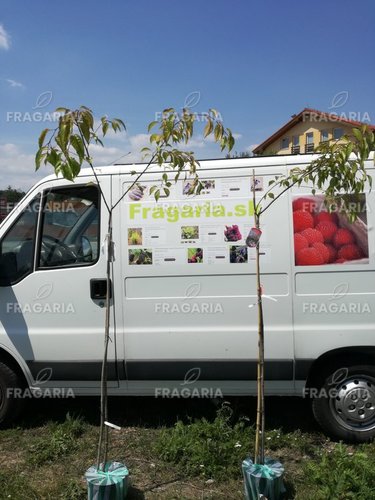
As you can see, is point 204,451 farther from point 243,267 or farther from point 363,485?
point 243,267

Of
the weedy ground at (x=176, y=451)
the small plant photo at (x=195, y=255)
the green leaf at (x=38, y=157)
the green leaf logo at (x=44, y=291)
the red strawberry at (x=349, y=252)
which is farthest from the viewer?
the green leaf logo at (x=44, y=291)

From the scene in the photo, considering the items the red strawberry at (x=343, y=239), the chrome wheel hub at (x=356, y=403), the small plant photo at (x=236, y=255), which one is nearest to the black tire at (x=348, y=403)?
the chrome wheel hub at (x=356, y=403)

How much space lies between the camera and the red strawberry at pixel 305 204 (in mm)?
3635

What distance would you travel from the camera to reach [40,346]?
386 centimetres

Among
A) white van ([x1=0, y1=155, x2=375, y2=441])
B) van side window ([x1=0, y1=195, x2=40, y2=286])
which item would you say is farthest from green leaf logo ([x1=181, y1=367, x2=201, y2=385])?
van side window ([x1=0, y1=195, x2=40, y2=286])

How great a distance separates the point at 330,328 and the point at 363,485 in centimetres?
112

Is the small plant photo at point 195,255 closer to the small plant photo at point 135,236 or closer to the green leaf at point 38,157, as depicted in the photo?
the small plant photo at point 135,236

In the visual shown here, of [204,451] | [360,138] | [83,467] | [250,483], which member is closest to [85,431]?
[83,467]

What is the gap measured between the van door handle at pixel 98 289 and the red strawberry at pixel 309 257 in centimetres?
151

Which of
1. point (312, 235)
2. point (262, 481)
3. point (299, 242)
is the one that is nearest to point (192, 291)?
point (299, 242)

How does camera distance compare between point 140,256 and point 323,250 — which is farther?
point 140,256

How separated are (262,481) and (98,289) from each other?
183 centimetres

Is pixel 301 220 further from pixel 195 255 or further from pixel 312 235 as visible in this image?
pixel 195 255

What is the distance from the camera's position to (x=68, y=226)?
3922mm
